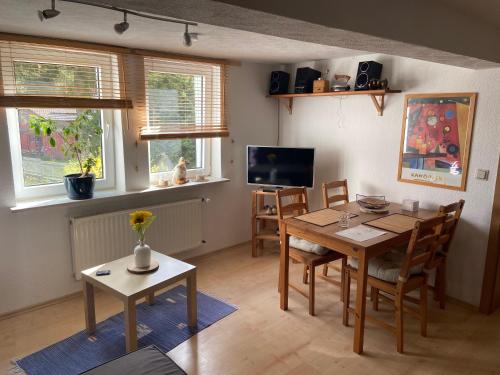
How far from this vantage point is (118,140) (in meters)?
3.40

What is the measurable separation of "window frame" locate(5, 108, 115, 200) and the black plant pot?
181 millimetres

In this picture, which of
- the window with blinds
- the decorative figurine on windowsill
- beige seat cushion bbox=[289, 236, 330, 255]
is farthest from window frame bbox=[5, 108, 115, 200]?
beige seat cushion bbox=[289, 236, 330, 255]

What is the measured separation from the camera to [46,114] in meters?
3.04

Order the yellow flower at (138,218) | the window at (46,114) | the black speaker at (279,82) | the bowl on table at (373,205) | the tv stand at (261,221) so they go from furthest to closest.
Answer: the black speaker at (279,82) → the tv stand at (261,221) → the bowl on table at (373,205) → the window at (46,114) → the yellow flower at (138,218)

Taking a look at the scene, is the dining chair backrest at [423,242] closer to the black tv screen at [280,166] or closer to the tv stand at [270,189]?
the black tv screen at [280,166]

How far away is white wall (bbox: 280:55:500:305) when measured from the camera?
2969 millimetres

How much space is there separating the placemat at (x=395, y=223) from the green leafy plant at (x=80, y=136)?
2365 mm

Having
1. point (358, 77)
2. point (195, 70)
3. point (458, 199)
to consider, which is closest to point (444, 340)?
point (458, 199)

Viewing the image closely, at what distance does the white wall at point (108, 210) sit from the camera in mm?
2887

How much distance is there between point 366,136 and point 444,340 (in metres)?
1.93

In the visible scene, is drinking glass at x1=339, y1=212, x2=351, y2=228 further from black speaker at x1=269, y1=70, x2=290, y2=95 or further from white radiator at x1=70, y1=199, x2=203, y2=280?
black speaker at x1=269, y1=70, x2=290, y2=95

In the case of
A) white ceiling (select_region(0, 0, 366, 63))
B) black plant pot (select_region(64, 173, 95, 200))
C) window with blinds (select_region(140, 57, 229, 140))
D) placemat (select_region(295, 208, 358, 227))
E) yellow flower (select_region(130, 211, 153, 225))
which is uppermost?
white ceiling (select_region(0, 0, 366, 63))

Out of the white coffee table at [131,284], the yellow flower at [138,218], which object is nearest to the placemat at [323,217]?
the white coffee table at [131,284]

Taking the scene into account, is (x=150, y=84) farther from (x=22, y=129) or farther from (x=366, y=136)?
(x=366, y=136)
